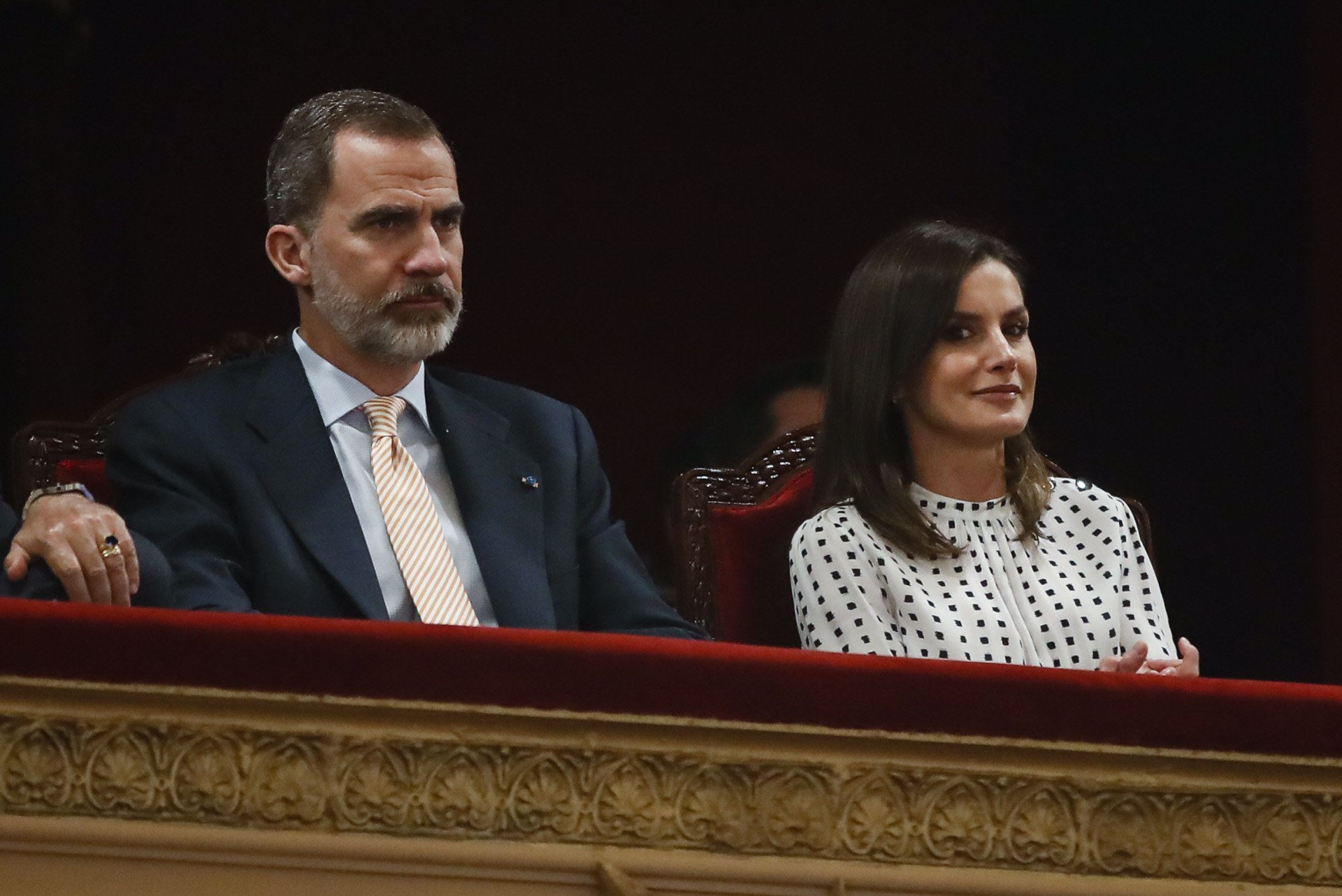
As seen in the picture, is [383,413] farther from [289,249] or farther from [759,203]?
[759,203]

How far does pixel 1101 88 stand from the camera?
145 inches

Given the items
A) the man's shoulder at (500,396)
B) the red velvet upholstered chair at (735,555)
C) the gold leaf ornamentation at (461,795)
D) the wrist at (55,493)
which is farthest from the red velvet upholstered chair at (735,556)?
the gold leaf ornamentation at (461,795)

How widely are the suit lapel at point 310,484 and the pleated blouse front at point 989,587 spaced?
454 mm

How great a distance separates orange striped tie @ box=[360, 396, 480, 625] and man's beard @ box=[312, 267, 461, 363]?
57 mm

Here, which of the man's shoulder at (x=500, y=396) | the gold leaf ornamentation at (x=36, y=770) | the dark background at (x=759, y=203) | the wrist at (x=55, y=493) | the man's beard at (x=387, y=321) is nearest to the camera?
the gold leaf ornamentation at (x=36, y=770)

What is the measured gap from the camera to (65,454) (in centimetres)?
192

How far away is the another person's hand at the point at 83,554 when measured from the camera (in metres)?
1.34

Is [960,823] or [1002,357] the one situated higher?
[1002,357]

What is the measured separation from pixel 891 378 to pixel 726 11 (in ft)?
7.13

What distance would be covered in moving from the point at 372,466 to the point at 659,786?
78 cm

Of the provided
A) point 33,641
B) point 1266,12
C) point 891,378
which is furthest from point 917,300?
point 1266,12

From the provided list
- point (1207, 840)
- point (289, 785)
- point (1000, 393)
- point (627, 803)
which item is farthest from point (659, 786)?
point (1000, 393)

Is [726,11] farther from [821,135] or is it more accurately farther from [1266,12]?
[1266,12]

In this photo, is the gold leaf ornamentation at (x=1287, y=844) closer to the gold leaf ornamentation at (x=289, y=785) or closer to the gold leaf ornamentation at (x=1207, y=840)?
the gold leaf ornamentation at (x=1207, y=840)
